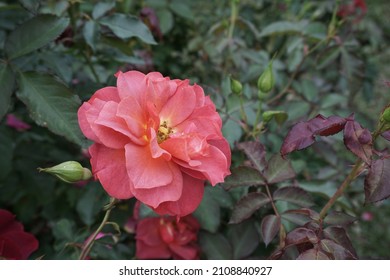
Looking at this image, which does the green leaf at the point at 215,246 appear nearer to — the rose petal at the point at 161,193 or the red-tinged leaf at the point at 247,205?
the red-tinged leaf at the point at 247,205

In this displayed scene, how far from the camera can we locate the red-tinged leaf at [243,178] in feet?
2.81

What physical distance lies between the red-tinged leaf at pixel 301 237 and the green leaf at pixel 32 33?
545 millimetres

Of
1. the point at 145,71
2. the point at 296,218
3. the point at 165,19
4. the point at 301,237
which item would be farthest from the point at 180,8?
the point at 301,237

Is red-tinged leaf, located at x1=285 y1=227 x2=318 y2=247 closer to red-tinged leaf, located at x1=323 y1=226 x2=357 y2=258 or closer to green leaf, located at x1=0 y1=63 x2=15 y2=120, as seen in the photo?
red-tinged leaf, located at x1=323 y1=226 x2=357 y2=258

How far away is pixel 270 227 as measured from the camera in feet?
2.65

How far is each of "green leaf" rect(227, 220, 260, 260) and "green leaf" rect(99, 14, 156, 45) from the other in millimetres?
429

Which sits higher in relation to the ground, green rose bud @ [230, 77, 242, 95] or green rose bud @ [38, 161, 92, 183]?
green rose bud @ [230, 77, 242, 95]

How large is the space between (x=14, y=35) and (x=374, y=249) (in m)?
2.01

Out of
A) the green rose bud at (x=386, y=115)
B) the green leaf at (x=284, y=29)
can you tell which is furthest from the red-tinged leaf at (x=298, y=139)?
the green leaf at (x=284, y=29)

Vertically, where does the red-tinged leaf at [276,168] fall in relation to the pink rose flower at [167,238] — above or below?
above

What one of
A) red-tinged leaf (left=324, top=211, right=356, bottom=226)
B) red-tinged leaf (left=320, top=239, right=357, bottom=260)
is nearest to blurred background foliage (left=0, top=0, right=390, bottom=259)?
red-tinged leaf (left=324, top=211, right=356, bottom=226)

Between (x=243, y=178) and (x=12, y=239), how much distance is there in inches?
15.8

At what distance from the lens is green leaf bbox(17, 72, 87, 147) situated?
83cm

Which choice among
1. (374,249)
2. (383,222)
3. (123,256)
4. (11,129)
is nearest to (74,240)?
(123,256)
